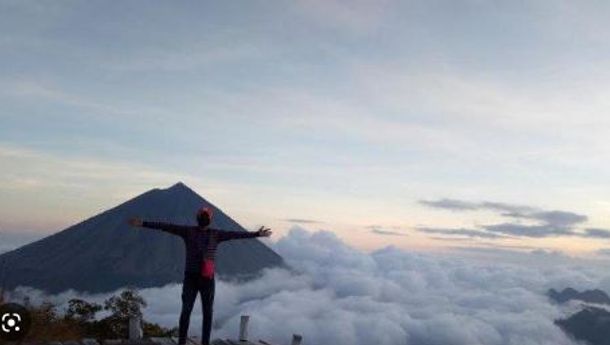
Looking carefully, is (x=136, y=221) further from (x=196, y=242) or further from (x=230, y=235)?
(x=230, y=235)

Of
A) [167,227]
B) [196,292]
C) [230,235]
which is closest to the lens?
[167,227]

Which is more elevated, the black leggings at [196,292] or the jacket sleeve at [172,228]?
the jacket sleeve at [172,228]

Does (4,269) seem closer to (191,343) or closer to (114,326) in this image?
(191,343)

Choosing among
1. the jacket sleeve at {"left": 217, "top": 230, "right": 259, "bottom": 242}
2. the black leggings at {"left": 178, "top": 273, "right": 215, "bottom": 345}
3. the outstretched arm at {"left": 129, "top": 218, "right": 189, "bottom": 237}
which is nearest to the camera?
the outstretched arm at {"left": 129, "top": 218, "right": 189, "bottom": 237}

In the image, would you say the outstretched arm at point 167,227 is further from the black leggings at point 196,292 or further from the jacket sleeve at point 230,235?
the black leggings at point 196,292

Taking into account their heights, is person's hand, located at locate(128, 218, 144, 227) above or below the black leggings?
above

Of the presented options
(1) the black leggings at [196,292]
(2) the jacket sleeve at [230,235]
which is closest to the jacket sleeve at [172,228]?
(2) the jacket sleeve at [230,235]

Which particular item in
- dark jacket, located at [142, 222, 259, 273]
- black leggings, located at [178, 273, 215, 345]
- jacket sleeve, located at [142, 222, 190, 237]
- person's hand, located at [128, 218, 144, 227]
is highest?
person's hand, located at [128, 218, 144, 227]

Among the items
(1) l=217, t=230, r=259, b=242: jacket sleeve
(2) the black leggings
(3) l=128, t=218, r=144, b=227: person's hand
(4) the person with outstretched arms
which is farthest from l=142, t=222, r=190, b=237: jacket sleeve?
(2) the black leggings

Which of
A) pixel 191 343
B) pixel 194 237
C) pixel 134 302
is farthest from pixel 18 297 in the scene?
pixel 134 302

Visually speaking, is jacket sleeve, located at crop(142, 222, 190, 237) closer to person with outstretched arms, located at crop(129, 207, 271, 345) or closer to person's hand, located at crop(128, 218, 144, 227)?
person with outstretched arms, located at crop(129, 207, 271, 345)

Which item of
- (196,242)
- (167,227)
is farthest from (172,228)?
(196,242)

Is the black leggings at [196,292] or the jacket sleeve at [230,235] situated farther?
the jacket sleeve at [230,235]

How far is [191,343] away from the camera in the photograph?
14.1 m
